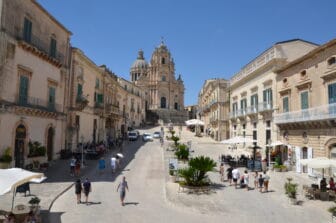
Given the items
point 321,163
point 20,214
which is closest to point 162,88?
point 321,163

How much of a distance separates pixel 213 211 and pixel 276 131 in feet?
54.8

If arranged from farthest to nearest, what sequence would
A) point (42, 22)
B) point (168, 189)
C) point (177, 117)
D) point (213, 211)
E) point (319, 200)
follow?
point (177, 117)
point (42, 22)
point (168, 189)
point (319, 200)
point (213, 211)

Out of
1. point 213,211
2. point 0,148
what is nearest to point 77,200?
point 213,211

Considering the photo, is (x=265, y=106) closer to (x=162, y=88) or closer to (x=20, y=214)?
(x=20, y=214)

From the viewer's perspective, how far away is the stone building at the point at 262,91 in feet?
89.0

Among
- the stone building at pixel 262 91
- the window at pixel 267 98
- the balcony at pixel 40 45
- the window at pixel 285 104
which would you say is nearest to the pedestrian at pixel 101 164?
the balcony at pixel 40 45

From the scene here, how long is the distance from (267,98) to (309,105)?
6.84 m

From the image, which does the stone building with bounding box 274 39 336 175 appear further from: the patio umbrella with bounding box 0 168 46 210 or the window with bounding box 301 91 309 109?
the patio umbrella with bounding box 0 168 46 210

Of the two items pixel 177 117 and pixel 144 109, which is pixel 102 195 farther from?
pixel 177 117

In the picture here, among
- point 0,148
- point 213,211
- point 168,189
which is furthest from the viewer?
point 0,148

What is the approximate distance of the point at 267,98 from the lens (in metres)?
28.6

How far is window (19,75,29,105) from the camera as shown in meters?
20.3

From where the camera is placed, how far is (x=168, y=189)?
1577 cm

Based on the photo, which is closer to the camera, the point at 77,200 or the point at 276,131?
the point at 77,200
